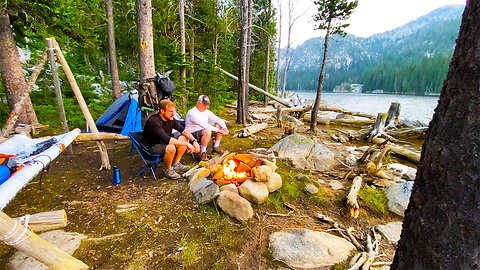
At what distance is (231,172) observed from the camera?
3.74 meters

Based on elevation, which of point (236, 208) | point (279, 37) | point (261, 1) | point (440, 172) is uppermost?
point (261, 1)

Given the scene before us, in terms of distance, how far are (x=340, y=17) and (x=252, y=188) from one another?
745cm

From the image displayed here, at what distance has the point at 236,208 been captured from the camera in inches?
116

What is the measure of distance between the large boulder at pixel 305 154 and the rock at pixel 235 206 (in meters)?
2.05

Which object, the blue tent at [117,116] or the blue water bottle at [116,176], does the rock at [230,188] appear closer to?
the blue water bottle at [116,176]

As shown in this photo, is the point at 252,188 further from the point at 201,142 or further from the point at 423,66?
the point at 423,66

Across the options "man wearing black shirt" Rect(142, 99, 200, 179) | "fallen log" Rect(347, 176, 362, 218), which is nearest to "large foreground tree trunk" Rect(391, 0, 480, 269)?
"fallen log" Rect(347, 176, 362, 218)

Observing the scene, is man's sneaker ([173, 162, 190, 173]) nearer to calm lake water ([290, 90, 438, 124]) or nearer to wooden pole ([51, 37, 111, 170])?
wooden pole ([51, 37, 111, 170])

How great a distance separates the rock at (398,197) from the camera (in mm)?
3385

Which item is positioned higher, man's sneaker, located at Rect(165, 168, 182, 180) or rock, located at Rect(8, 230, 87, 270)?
man's sneaker, located at Rect(165, 168, 182, 180)

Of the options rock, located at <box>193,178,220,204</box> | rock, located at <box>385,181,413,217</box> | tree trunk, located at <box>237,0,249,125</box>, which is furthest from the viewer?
tree trunk, located at <box>237,0,249,125</box>

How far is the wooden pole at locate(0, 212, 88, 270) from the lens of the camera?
154 cm

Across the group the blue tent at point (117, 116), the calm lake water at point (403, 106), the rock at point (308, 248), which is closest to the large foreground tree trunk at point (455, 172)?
the rock at point (308, 248)

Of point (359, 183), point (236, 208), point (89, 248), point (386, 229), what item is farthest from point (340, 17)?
point (89, 248)
